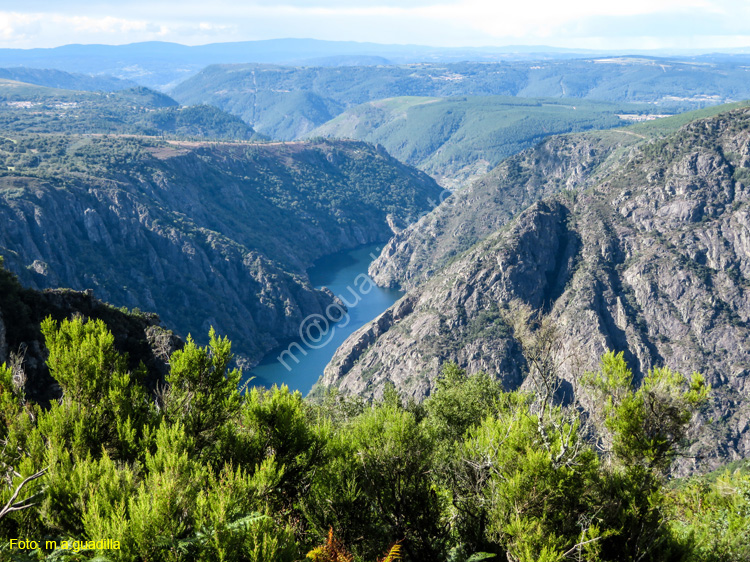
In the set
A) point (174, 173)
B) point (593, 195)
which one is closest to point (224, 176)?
point (174, 173)

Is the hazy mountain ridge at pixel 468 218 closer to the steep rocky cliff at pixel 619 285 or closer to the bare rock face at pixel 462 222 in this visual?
the bare rock face at pixel 462 222

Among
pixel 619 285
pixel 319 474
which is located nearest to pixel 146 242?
pixel 619 285

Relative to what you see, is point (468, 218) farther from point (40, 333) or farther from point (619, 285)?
point (40, 333)

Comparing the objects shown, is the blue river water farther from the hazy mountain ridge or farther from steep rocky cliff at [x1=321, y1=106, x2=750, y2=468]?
steep rocky cliff at [x1=321, y1=106, x2=750, y2=468]

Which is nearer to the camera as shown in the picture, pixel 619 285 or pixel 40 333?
pixel 40 333

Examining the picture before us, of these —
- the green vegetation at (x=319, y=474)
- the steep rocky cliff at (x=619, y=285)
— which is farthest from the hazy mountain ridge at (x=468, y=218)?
the green vegetation at (x=319, y=474)

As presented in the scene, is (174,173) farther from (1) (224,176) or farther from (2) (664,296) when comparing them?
(2) (664,296)
